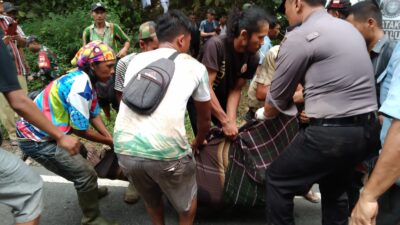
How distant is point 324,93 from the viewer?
216 cm

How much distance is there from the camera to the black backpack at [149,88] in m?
2.16

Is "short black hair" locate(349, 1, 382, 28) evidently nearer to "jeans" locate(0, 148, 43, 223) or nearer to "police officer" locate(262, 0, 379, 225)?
"police officer" locate(262, 0, 379, 225)

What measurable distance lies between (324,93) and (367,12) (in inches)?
31.8

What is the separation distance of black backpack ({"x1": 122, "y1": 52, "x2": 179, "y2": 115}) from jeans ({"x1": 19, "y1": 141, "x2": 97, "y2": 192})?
78 centimetres

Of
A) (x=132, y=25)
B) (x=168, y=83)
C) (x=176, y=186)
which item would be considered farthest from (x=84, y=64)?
(x=132, y=25)

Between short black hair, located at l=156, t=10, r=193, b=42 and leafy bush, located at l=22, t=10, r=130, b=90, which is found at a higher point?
short black hair, located at l=156, t=10, r=193, b=42

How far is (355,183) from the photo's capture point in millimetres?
2896

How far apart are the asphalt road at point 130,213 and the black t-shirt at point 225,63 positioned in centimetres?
99

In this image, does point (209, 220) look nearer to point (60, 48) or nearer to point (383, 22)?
point (383, 22)

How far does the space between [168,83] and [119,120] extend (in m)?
0.38

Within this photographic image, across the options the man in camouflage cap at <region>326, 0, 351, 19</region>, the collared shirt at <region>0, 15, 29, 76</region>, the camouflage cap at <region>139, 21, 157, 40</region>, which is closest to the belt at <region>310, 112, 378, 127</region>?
the man in camouflage cap at <region>326, 0, 351, 19</region>

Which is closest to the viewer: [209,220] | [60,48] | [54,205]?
[209,220]

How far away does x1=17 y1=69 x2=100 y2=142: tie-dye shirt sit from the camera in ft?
8.68

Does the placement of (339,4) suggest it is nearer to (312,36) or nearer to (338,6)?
(338,6)
